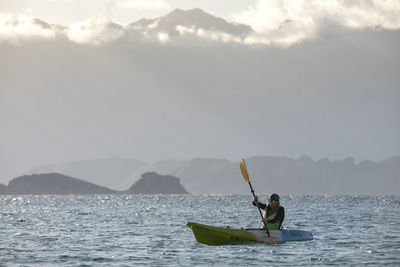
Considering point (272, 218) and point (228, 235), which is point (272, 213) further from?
point (228, 235)

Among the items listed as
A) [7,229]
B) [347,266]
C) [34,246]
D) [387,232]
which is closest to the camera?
[347,266]

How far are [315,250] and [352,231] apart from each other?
15.8 m

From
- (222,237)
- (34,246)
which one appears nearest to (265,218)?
(222,237)

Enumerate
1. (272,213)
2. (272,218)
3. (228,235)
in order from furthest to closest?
(272,218) < (272,213) < (228,235)

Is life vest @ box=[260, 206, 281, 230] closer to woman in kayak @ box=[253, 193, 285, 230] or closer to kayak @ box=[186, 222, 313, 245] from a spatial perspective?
woman in kayak @ box=[253, 193, 285, 230]

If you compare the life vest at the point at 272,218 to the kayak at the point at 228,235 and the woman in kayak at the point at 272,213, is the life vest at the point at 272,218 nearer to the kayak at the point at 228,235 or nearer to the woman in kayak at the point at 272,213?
the woman in kayak at the point at 272,213

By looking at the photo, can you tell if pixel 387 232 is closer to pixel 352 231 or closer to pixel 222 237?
pixel 352 231

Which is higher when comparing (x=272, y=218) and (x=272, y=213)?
(x=272, y=213)

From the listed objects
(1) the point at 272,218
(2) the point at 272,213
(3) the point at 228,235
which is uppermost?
(2) the point at 272,213

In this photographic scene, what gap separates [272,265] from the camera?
98.2 feet

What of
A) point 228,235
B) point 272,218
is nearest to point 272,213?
point 272,218

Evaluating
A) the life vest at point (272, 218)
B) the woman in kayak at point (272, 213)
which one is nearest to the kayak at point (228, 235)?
the life vest at point (272, 218)

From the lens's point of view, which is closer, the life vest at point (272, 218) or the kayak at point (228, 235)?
the kayak at point (228, 235)

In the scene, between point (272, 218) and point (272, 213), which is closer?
point (272, 213)
